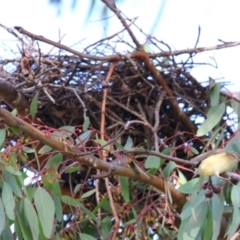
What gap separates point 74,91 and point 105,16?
400mm

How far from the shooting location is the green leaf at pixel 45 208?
87cm

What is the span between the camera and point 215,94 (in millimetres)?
1146

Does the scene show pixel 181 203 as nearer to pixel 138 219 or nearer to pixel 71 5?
pixel 138 219

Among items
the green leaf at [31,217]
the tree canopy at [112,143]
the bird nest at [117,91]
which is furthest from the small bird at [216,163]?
the bird nest at [117,91]

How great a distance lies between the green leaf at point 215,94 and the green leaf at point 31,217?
1.43 feet

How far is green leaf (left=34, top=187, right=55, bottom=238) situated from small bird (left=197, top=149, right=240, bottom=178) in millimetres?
260

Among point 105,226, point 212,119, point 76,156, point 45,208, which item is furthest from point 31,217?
point 212,119

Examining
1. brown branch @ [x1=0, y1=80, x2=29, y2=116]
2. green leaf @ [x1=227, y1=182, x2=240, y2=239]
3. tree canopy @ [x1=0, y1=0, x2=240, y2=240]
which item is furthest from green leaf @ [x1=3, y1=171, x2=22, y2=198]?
green leaf @ [x1=227, y1=182, x2=240, y2=239]

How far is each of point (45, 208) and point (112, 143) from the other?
16cm

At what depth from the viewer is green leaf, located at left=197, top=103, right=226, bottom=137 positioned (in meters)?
1.07

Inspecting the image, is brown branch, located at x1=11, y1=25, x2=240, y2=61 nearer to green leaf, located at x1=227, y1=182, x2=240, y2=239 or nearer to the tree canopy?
the tree canopy

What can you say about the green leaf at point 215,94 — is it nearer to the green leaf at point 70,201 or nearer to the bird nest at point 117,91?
the bird nest at point 117,91

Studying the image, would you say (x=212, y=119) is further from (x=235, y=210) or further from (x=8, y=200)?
(x=8, y=200)

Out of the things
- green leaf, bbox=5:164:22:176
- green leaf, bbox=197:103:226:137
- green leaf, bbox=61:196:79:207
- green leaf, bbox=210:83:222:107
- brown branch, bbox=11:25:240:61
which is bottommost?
green leaf, bbox=61:196:79:207
